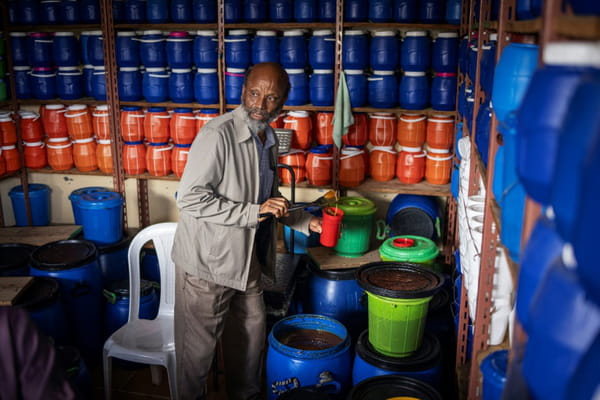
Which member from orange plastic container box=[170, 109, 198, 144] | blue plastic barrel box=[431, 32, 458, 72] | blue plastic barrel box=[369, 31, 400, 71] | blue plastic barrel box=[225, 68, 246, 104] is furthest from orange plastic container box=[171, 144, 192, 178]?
blue plastic barrel box=[431, 32, 458, 72]

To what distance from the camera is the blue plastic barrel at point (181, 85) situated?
14.5ft

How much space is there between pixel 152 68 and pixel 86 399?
2606 mm

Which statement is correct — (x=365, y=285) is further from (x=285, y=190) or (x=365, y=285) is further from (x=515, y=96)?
(x=285, y=190)

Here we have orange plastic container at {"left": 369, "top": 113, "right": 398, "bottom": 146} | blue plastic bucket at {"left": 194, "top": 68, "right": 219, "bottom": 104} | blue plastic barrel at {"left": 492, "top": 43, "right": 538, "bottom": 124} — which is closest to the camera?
blue plastic barrel at {"left": 492, "top": 43, "right": 538, "bottom": 124}

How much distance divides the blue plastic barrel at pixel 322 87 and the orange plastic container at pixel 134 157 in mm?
1482

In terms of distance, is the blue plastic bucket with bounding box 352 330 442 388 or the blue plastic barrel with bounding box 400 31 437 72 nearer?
the blue plastic bucket with bounding box 352 330 442 388

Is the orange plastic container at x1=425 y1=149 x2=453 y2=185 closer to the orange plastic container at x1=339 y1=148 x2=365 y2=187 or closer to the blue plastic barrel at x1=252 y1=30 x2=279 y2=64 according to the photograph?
the orange plastic container at x1=339 y1=148 x2=365 y2=187

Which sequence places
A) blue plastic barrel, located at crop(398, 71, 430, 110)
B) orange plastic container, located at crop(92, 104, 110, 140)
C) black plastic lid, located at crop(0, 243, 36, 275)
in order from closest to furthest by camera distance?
black plastic lid, located at crop(0, 243, 36, 275)
blue plastic barrel, located at crop(398, 71, 430, 110)
orange plastic container, located at crop(92, 104, 110, 140)

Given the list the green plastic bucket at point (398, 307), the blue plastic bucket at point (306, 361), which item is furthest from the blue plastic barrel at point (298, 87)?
the blue plastic bucket at point (306, 361)

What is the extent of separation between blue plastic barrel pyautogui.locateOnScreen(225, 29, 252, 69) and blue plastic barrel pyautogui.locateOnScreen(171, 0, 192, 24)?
344 millimetres

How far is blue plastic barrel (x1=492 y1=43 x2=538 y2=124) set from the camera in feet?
4.71

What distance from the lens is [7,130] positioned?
4.74 m

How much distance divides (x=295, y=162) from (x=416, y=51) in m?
1.15

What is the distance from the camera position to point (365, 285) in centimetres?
275
